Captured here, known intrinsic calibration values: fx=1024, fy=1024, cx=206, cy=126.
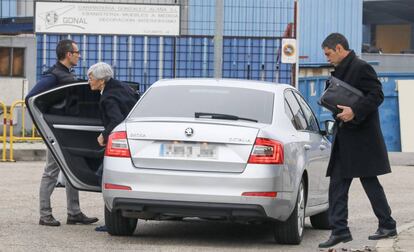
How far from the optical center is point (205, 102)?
962cm

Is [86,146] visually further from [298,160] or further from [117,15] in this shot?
[117,15]

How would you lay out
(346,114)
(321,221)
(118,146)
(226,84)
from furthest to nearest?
(321,221), (226,84), (118,146), (346,114)

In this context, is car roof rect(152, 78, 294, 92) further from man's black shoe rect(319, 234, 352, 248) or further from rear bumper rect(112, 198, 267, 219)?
man's black shoe rect(319, 234, 352, 248)

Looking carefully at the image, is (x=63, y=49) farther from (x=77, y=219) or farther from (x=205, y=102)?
(x=205, y=102)

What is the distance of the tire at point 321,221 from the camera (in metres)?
11.3

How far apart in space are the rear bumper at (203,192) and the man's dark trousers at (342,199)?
44 cm

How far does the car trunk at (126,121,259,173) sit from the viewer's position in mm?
8891

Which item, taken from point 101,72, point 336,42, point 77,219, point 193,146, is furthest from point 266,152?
point 77,219

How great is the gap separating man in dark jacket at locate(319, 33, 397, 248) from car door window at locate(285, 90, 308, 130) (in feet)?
3.28

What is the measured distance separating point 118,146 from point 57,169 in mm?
1923

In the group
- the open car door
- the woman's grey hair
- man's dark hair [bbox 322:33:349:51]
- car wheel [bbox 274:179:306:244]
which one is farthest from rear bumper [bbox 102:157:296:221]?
the woman's grey hair

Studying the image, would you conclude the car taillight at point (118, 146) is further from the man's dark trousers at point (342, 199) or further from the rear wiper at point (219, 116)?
the man's dark trousers at point (342, 199)

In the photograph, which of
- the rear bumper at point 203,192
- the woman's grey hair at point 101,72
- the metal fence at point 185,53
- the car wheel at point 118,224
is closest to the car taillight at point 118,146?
the rear bumper at point 203,192

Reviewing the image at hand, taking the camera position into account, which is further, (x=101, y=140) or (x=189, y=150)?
(x=101, y=140)
